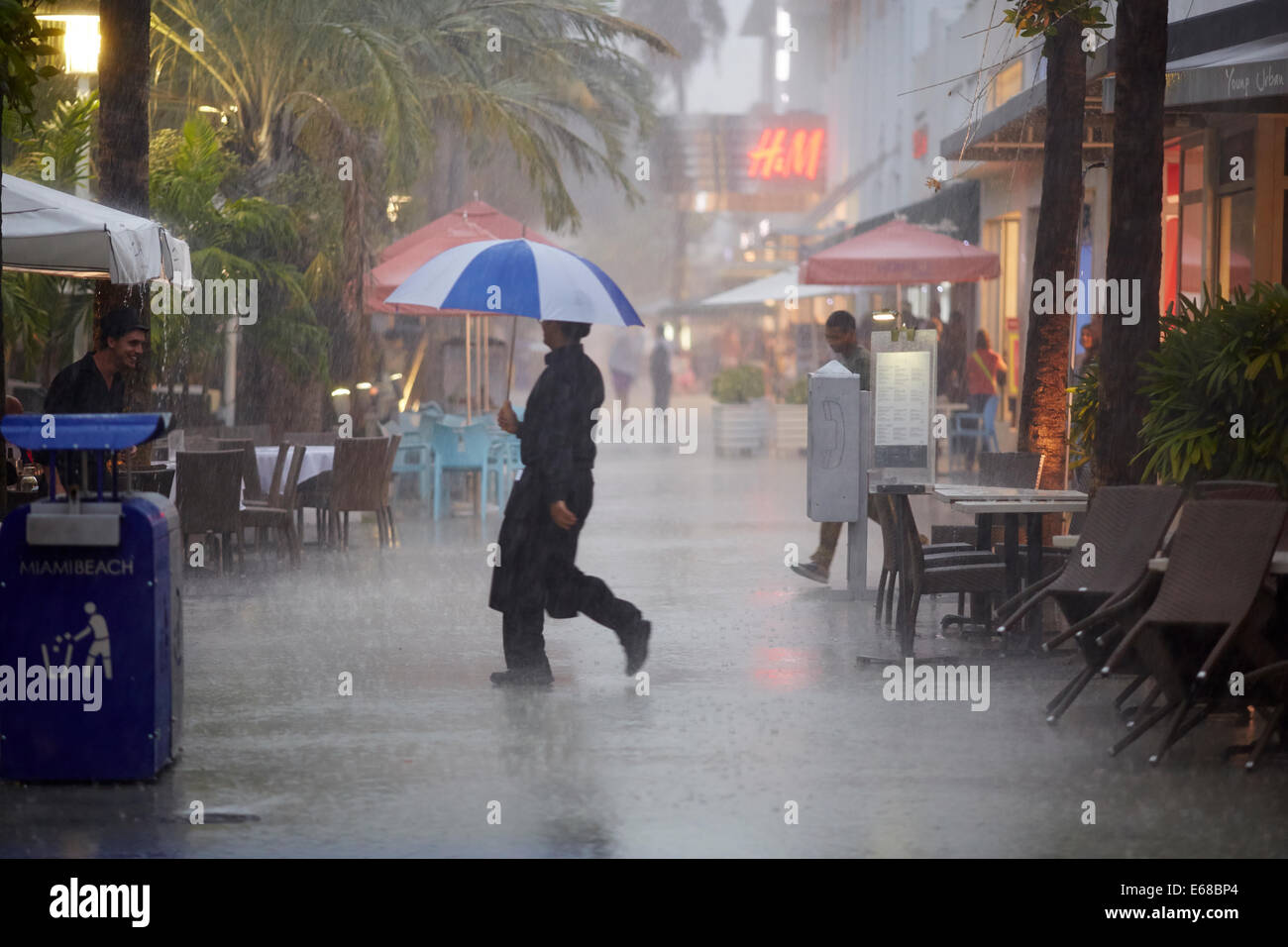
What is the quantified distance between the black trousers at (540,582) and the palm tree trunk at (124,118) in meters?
4.65

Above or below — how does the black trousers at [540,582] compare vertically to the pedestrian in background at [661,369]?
below

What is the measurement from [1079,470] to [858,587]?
1.92m

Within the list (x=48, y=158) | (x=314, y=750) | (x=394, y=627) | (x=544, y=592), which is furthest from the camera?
(x=48, y=158)

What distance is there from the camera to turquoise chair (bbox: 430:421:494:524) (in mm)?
18094

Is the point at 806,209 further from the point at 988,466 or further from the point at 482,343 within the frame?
the point at 988,466

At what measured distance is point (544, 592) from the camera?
28.8 feet

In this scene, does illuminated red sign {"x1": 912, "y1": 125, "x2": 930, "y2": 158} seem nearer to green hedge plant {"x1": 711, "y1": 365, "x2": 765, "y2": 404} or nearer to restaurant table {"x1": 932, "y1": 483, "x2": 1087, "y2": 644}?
green hedge plant {"x1": 711, "y1": 365, "x2": 765, "y2": 404}

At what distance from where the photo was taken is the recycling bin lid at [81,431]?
6.29 m

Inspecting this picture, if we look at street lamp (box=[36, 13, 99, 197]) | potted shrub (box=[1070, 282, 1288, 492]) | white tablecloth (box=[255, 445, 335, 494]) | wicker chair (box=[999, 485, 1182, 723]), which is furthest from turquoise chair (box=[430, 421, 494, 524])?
wicker chair (box=[999, 485, 1182, 723])

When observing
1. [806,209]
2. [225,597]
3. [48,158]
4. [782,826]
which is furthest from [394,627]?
[806,209]

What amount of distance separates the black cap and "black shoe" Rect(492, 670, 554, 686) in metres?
2.48

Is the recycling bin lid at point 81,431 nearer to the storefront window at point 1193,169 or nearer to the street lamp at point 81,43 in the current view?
the street lamp at point 81,43

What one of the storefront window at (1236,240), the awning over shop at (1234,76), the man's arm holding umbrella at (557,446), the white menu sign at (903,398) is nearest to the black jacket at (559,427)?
the man's arm holding umbrella at (557,446)
